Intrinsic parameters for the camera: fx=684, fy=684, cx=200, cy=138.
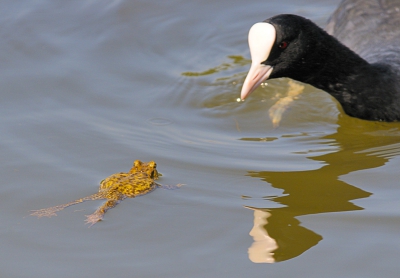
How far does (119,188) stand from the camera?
11.8 ft

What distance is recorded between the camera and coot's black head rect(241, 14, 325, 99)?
412 centimetres

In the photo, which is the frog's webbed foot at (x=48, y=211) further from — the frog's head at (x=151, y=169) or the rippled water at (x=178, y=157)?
the frog's head at (x=151, y=169)

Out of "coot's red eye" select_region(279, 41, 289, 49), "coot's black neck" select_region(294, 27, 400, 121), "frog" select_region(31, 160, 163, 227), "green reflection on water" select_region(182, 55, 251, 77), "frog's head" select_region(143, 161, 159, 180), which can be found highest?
"green reflection on water" select_region(182, 55, 251, 77)

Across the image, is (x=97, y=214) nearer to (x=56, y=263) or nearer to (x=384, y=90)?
(x=56, y=263)

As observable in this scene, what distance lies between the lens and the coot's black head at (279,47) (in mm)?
Result: 4125

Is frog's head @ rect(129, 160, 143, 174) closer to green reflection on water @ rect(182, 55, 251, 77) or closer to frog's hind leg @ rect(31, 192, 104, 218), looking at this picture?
frog's hind leg @ rect(31, 192, 104, 218)

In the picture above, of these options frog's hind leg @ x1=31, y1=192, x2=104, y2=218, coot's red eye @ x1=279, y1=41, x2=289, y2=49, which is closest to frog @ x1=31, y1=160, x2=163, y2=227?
frog's hind leg @ x1=31, y1=192, x2=104, y2=218

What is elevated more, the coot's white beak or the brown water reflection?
the coot's white beak

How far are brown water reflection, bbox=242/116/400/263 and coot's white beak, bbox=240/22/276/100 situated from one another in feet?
1.84

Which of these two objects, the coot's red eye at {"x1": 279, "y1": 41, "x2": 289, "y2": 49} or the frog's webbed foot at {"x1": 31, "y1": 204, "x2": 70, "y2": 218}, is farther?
the coot's red eye at {"x1": 279, "y1": 41, "x2": 289, "y2": 49}

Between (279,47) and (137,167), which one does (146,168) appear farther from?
(279,47)

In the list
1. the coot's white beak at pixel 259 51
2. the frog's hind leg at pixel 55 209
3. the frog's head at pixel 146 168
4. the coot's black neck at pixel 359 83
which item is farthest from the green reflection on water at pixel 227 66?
the frog's hind leg at pixel 55 209

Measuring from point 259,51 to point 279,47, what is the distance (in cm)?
14

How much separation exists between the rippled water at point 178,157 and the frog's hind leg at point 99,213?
4 centimetres
